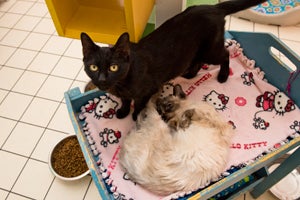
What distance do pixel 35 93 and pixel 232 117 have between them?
139 cm

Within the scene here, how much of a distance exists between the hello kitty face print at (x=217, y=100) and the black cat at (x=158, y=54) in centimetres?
17

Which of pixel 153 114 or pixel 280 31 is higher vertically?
pixel 153 114

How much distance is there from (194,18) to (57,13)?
0.57 metres

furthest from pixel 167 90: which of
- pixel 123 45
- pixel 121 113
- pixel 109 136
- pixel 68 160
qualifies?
pixel 68 160

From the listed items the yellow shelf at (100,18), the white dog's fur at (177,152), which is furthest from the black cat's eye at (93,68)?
the white dog's fur at (177,152)

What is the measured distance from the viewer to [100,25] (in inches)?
43.4

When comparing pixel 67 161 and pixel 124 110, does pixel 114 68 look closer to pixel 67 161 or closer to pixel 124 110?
pixel 124 110

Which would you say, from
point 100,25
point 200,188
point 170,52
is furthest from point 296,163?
point 100,25

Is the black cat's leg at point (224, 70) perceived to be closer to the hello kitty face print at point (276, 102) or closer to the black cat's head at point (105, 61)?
the hello kitty face print at point (276, 102)

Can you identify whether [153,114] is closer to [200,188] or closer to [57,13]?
[200,188]

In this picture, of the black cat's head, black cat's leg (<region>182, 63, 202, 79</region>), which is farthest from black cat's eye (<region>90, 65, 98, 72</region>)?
black cat's leg (<region>182, 63, 202, 79</region>)

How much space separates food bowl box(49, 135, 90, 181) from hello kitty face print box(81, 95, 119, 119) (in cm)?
37

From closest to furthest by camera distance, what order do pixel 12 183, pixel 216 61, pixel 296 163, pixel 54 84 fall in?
pixel 296 163
pixel 216 61
pixel 12 183
pixel 54 84

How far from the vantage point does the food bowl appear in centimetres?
137
